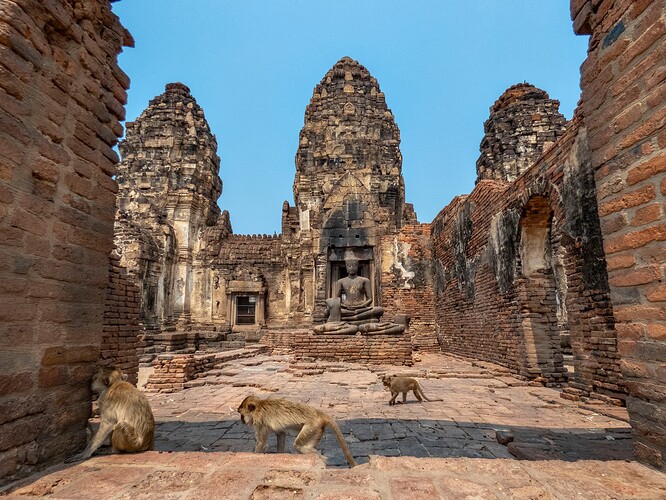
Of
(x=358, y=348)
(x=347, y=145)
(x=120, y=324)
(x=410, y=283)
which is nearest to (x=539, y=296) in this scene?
(x=358, y=348)

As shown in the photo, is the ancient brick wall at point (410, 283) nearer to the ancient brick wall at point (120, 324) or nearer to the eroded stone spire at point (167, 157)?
the ancient brick wall at point (120, 324)

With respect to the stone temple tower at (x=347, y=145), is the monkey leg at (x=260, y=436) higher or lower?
lower

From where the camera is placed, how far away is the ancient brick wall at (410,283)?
48.0 feet

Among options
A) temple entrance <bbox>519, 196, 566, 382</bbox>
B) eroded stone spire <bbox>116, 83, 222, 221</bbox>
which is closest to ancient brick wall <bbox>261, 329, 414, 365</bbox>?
temple entrance <bbox>519, 196, 566, 382</bbox>

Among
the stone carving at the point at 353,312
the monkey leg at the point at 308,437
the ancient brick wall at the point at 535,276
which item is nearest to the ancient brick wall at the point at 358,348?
the stone carving at the point at 353,312

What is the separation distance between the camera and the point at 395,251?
49.2 feet

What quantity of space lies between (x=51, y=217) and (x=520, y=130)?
23.5 m

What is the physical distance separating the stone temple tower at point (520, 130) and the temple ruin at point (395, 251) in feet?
28.7

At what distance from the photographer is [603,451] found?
3.36 metres

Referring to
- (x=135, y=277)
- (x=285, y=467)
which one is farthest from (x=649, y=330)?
(x=135, y=277)

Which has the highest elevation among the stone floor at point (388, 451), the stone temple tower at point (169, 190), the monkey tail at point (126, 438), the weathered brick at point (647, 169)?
the stone temple tower at point (169, 190)

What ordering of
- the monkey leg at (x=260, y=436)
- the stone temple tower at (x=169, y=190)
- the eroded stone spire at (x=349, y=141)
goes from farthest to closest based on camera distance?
the eroded stone spire at (x=349, y=141) → the stone temple tower at (x=169, y=190) → the monkey leg at (x=260, y=436)

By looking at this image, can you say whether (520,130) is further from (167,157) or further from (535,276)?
(167,157)

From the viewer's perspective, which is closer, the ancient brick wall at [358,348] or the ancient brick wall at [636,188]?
the ancient brick wall at [636,188]
